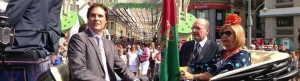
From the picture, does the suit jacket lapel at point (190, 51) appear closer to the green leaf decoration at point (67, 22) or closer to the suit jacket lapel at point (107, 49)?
the suit jacket lapel at point (107, 49)

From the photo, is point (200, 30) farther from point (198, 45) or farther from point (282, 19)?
point (282, 19)

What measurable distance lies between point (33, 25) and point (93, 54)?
701 mm

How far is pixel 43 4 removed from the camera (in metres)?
3.59

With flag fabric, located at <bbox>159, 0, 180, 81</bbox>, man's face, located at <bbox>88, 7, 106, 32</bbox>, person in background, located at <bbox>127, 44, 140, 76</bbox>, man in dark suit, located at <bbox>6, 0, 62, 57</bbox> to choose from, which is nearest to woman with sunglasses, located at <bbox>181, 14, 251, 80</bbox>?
flag fabric, located at <bbox>159, 0, 180, 81</bbox>

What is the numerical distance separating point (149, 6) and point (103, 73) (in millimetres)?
17031

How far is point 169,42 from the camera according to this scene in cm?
340

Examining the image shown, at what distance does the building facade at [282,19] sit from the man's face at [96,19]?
37.5 metres

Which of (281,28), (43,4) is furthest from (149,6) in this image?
(281,28)

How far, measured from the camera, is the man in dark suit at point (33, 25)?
3.30 m

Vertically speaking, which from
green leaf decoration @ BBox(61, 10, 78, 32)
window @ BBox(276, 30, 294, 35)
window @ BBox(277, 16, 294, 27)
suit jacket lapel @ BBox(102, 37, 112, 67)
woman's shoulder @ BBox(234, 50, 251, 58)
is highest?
green leaf decoration @ BBox(61, 10, 78, 32)

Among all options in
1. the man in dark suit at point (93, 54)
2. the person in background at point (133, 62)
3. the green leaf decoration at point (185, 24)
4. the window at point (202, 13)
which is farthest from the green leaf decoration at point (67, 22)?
the window at point (202, 13)

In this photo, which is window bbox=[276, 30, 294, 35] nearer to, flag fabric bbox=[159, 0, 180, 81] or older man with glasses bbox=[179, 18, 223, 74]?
older man with glasses bbox=[179, 18, 223, 74]

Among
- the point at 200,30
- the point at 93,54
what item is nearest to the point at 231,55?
the point at 93,54

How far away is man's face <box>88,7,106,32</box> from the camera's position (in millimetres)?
3260
